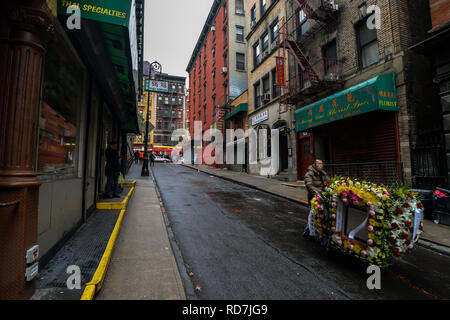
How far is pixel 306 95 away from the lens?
13250 millimetres

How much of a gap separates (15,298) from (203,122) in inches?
1379

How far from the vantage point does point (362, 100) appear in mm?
8922

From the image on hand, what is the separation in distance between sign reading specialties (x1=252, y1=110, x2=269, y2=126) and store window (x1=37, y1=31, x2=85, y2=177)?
1485cm

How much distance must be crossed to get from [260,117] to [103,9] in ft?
54.7

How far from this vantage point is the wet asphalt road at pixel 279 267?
9.82 feet

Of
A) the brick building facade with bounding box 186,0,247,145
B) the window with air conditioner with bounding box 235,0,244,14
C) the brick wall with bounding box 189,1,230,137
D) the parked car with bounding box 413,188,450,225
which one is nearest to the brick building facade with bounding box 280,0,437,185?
the parked car with bounding box 413,188,450,225

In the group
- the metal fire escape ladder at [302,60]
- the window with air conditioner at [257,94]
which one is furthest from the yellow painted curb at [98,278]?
the window with air conditioner at [257,94]

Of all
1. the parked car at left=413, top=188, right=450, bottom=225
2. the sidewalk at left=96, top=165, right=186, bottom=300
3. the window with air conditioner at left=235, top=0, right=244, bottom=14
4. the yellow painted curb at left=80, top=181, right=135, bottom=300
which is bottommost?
the sidewalk at left=96, top=165, right=186, bottom=300

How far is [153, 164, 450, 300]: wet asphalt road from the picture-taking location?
9.82 ft

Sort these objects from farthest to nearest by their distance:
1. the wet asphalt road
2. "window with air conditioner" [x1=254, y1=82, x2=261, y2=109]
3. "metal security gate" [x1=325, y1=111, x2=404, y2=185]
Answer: "window with air conditioner" [x1=254, y1=82, x2=261, y2=109] → "metal security gate" [x1=325, y1=111, x2=404, y2=185] → the wet asphalt road

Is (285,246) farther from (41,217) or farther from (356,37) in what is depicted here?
(356,37)

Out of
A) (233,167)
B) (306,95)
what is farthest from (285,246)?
(233,167)

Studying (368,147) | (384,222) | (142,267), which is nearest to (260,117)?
(368,147)

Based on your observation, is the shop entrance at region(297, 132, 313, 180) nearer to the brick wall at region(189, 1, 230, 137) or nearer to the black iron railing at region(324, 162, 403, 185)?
the black iron railing at region(324, 162, 403, 185)
